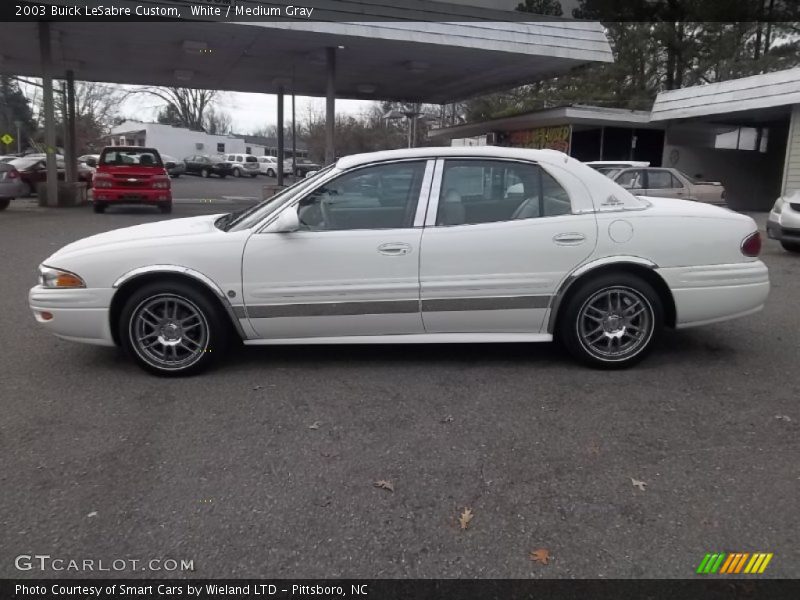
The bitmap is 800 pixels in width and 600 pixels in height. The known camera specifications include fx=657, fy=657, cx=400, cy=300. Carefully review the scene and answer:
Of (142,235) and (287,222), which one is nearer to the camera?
(287,222)

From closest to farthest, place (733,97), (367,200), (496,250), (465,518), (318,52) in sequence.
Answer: (465,518), (496,250), (367,200), (318,52), (733,97)

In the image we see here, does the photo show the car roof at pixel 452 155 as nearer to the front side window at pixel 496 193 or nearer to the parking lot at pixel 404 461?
the front side window at pixel 496 193

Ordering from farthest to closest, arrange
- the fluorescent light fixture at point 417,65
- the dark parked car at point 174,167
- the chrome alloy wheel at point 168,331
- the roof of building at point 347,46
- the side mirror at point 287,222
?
the dark parked car at point 174,167 < the fluorescent light fixture at point 417,65 < the roof of building at point 347,46 < the chrome alloy wheel at point 168,331 < the side mirror at point 287,222

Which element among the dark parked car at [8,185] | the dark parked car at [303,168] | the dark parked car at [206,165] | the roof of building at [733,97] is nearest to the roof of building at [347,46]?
the dark parked car at [8,185]

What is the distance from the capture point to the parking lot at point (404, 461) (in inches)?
106

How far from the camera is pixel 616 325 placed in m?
4.73

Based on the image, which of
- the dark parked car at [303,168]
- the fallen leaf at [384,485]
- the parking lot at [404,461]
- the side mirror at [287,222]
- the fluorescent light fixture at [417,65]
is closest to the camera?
the parking lot at [404,461]

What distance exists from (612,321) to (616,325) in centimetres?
4

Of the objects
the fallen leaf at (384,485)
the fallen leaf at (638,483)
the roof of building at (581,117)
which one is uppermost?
the roof of building at (581,117)

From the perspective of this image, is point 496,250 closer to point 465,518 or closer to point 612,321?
point 612,321

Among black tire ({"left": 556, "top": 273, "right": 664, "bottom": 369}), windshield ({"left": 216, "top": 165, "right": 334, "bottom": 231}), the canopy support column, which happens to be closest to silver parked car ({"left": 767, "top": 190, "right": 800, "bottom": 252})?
black tire ({"left": 556, "top": 273, "right": 664, "bottom": 369})

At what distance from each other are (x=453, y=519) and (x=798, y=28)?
29.2 meters

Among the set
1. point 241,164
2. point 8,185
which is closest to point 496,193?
point 8,185

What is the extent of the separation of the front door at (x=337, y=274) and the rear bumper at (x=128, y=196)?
534 inches
